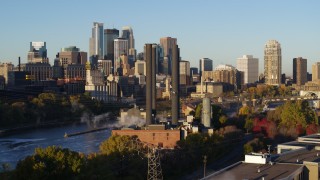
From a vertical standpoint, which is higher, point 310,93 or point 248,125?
point 310,93

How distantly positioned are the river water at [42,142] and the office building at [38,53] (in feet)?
157

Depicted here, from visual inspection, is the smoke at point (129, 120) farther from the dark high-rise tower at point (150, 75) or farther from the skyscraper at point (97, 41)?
the skyscraper at point (97, 41)

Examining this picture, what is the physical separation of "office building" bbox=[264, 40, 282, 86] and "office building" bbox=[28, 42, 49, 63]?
3069 cm

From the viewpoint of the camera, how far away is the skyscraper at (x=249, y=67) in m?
100

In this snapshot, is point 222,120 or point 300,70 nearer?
point 222,120

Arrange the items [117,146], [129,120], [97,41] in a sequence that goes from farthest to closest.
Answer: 1. [97,41]
2. [129,120]
3. [117,146]

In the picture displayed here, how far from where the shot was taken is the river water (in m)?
22.2

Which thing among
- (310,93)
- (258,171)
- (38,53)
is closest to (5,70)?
(38,53)

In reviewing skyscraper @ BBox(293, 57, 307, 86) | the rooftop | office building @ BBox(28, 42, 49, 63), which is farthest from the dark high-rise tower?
skyscraper @ BBox(293, 57, 307, 86)

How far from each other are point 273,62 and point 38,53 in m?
34.3

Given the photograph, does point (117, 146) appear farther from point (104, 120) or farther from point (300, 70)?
point (300, 70)

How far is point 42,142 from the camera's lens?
84.5ft

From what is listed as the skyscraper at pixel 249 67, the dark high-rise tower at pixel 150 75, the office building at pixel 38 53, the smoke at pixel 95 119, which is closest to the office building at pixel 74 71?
the office building at pixel 38 53

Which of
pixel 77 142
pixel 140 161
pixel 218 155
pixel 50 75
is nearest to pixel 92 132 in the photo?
pixel 77 142
